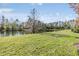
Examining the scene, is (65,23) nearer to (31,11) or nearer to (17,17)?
(31,11)

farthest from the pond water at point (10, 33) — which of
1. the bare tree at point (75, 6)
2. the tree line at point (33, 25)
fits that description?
the bare tree at point (75, 6)

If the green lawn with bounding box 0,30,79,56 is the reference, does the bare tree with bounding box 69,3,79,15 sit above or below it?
above

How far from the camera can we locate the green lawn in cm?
175

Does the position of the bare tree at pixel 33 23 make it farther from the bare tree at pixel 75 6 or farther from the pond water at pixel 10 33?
the bare tree at pixel 75 6

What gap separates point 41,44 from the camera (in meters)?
1.78

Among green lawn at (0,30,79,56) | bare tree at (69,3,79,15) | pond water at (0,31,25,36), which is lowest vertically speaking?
green lawn at (0,30,79,56)

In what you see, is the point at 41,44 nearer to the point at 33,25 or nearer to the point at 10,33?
the point at 33,25

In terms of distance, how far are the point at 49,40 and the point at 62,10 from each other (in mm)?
290

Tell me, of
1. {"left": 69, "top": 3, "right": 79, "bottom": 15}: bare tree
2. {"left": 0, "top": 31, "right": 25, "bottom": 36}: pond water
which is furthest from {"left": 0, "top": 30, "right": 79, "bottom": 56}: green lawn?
{"left": 69, "top": 3, "right": 79, "bottom": 15}: bare tree

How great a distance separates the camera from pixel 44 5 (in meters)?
1.77

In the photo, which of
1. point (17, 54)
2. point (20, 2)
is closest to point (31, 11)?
point (20, 2)

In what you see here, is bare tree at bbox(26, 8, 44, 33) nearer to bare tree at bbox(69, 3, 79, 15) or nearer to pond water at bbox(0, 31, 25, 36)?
pond water at bbox(0, 31, 25, 36)

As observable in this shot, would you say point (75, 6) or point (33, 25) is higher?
point (75, 6)

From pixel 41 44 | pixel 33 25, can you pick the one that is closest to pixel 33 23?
pixel 33 25
